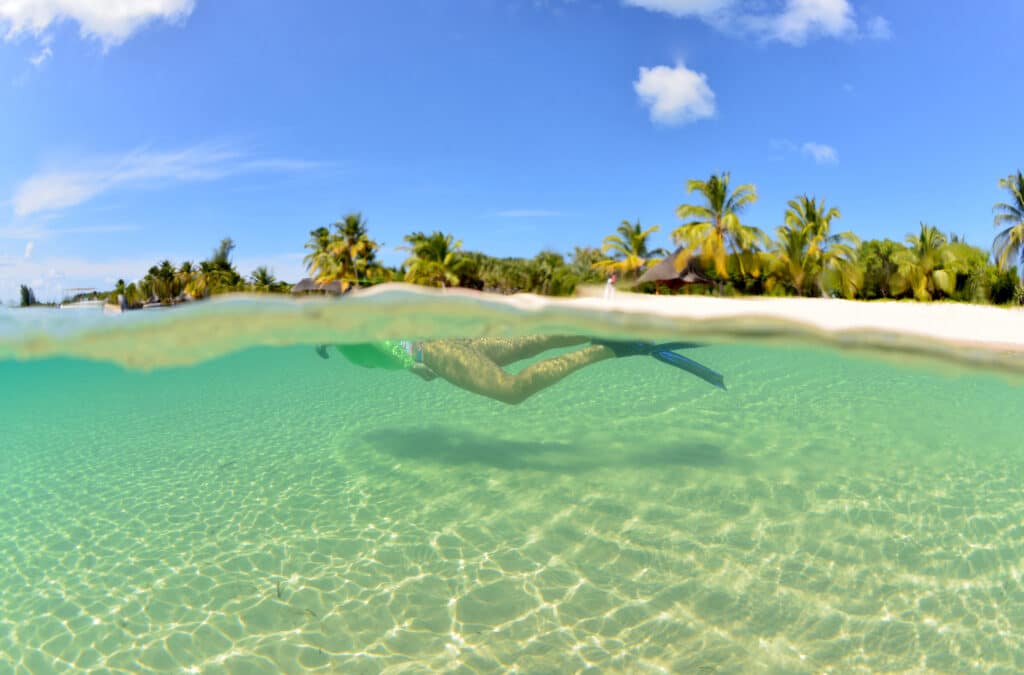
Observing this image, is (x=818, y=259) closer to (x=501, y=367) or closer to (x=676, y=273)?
(x=676, y=273)

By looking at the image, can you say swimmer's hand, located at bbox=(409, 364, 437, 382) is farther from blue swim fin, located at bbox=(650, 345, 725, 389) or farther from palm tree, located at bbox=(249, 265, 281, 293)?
palm tree, located at bbox=(249, 265, 281, 293)

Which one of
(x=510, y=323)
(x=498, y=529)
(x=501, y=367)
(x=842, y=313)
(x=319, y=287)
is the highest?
(x=319, y=287)

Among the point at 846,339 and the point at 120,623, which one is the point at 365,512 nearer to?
the point at 120,623

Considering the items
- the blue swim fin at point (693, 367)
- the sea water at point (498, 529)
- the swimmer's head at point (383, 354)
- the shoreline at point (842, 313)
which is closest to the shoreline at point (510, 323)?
the shoreline at point (842, 313)

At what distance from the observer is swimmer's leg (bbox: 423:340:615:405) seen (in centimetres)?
949

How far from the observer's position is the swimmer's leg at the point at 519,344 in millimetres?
14438

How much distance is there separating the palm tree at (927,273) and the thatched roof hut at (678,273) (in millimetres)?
11059

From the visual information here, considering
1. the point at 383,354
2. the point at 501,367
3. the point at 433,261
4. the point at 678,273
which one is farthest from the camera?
the point at 433,261

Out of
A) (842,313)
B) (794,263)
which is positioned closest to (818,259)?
(794,263)

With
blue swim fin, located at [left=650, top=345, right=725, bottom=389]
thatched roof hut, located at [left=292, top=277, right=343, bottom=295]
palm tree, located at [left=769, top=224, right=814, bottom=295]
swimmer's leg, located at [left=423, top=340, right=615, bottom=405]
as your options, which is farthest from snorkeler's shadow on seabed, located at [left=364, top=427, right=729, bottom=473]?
thatched roof hut, located at [left=292, top=277, right=343, bottom=295]

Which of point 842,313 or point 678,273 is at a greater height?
point 678,273

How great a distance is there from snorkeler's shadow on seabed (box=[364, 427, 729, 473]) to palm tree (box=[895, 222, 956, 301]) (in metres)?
28.7

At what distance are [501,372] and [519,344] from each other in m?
6.62

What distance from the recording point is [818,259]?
110ft
